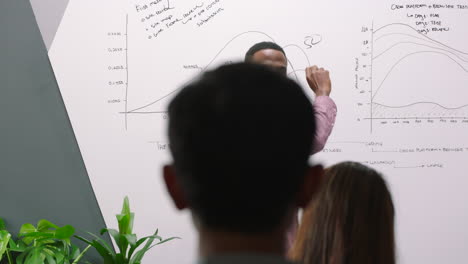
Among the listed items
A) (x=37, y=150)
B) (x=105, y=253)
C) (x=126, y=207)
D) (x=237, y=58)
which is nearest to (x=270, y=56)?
(x=237, y=58)

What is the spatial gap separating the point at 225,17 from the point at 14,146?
1017 mm

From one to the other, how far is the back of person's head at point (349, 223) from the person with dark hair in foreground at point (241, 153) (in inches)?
20.9

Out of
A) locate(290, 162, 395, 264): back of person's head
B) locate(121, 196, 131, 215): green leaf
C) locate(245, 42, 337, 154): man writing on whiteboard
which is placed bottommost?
locate(121, 196, 131, 215): green leaf

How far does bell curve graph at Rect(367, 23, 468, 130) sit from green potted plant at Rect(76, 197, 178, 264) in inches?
40.6

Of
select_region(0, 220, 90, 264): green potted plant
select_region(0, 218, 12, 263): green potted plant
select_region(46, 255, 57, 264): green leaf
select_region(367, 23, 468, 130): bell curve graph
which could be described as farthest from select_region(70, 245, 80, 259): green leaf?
select_region(367, 23, 468, 130): bell curve graph

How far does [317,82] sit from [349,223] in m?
1.19

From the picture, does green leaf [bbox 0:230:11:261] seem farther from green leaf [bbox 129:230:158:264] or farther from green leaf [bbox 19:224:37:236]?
green leaf [bbox 129:230:158:264]

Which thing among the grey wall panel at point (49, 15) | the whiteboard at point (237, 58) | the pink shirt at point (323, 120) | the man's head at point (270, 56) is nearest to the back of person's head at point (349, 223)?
the pink shirt at point (323, 120)

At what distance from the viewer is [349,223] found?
3.76 feet

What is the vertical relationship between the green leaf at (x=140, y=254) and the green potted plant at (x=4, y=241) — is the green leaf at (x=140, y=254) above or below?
below

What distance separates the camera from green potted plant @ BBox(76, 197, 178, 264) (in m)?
2.16

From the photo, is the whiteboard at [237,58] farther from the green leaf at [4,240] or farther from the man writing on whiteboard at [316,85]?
the green leaf at [4,240]

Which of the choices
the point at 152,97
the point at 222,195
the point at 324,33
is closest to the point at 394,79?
the point at 324,33

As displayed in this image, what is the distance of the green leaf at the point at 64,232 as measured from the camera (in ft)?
7.39
